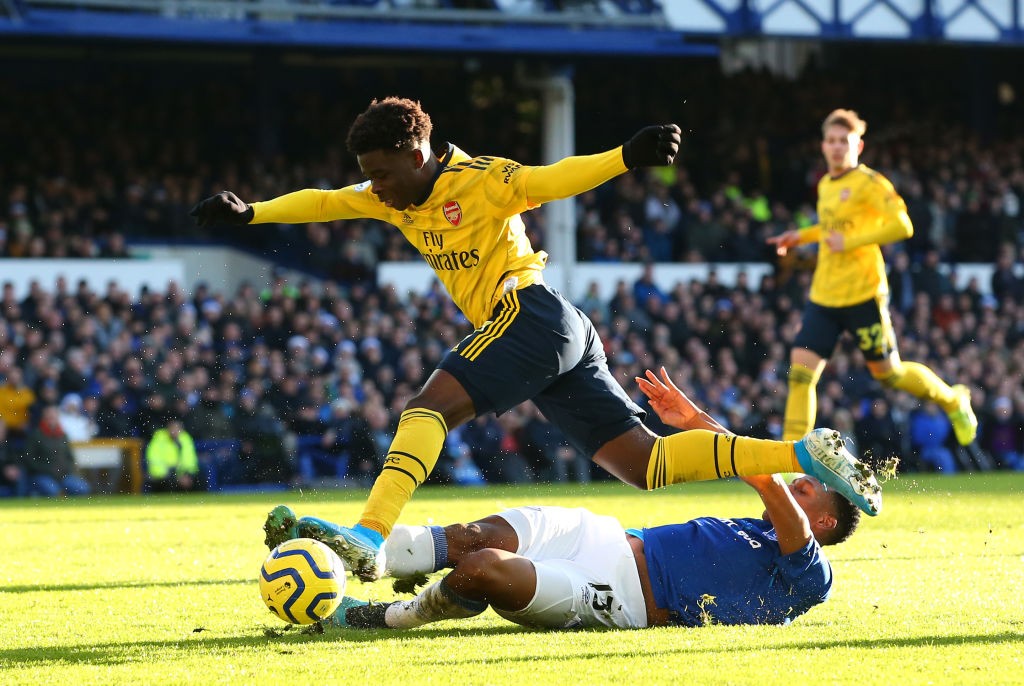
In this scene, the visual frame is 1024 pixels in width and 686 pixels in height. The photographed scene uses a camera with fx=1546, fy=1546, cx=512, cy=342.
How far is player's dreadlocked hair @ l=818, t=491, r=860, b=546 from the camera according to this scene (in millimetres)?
6395

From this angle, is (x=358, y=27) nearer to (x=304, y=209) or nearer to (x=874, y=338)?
(x=874, y=338)

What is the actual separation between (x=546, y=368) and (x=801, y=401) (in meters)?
6.11

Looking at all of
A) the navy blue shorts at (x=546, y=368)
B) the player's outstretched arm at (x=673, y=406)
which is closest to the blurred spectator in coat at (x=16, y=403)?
the navy blue shorts at (x=546, y=368)

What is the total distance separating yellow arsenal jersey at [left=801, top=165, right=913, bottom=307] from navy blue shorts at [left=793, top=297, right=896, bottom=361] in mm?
67

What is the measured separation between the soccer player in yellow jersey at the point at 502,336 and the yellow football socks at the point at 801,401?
5.54m

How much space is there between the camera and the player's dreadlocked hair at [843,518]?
21.0ft

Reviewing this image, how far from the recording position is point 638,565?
6.31 metres

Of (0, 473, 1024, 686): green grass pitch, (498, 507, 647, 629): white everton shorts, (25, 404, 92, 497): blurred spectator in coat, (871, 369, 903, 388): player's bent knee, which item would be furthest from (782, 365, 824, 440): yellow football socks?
(25, 404, 92, 497): blurred spectator in coat

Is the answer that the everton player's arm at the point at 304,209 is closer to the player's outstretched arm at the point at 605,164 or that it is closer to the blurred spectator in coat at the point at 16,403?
the player's outstretched arm at the point at 605,164

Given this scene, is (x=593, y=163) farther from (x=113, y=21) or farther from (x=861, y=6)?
(x=861, y=6)

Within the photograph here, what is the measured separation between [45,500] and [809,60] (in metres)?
19.3

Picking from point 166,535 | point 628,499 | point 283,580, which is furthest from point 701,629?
point 628,499

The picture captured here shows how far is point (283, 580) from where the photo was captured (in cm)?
579

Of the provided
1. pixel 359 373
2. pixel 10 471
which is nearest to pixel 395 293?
pixel 359 373
